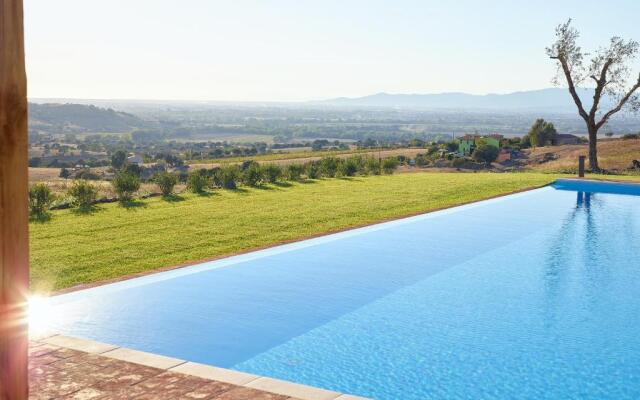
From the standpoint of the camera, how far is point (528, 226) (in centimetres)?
1198

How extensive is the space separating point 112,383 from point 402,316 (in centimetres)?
341

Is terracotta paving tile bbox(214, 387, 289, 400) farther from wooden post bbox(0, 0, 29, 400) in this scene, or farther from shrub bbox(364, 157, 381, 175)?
shrub bbox(364, 157, 381, 175)

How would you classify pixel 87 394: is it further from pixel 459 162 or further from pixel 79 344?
pixel 459 162

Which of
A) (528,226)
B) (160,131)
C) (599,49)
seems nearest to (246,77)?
(160,131)

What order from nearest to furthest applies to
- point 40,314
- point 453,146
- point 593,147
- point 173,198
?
point 40,314
point 173,198
point 593,147
point 453,146

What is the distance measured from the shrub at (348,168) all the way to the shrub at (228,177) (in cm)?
378

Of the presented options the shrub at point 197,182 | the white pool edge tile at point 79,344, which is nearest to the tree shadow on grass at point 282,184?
the shrub at point 197,182

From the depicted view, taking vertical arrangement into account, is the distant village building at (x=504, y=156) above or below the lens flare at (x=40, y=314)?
above

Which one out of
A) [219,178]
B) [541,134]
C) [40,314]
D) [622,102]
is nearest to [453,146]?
[541,134]

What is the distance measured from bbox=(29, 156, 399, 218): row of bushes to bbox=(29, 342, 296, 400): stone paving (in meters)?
7.21

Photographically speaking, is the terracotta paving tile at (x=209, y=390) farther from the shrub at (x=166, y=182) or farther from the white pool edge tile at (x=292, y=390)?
the shrub at (x=166, y=182)

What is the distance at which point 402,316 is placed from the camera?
658cm

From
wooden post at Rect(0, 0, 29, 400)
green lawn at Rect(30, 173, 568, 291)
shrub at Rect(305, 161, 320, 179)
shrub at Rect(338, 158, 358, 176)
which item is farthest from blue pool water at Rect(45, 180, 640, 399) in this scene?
shrub at Rect(338, 158, 358, 176)

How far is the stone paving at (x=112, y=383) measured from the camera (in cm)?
373
